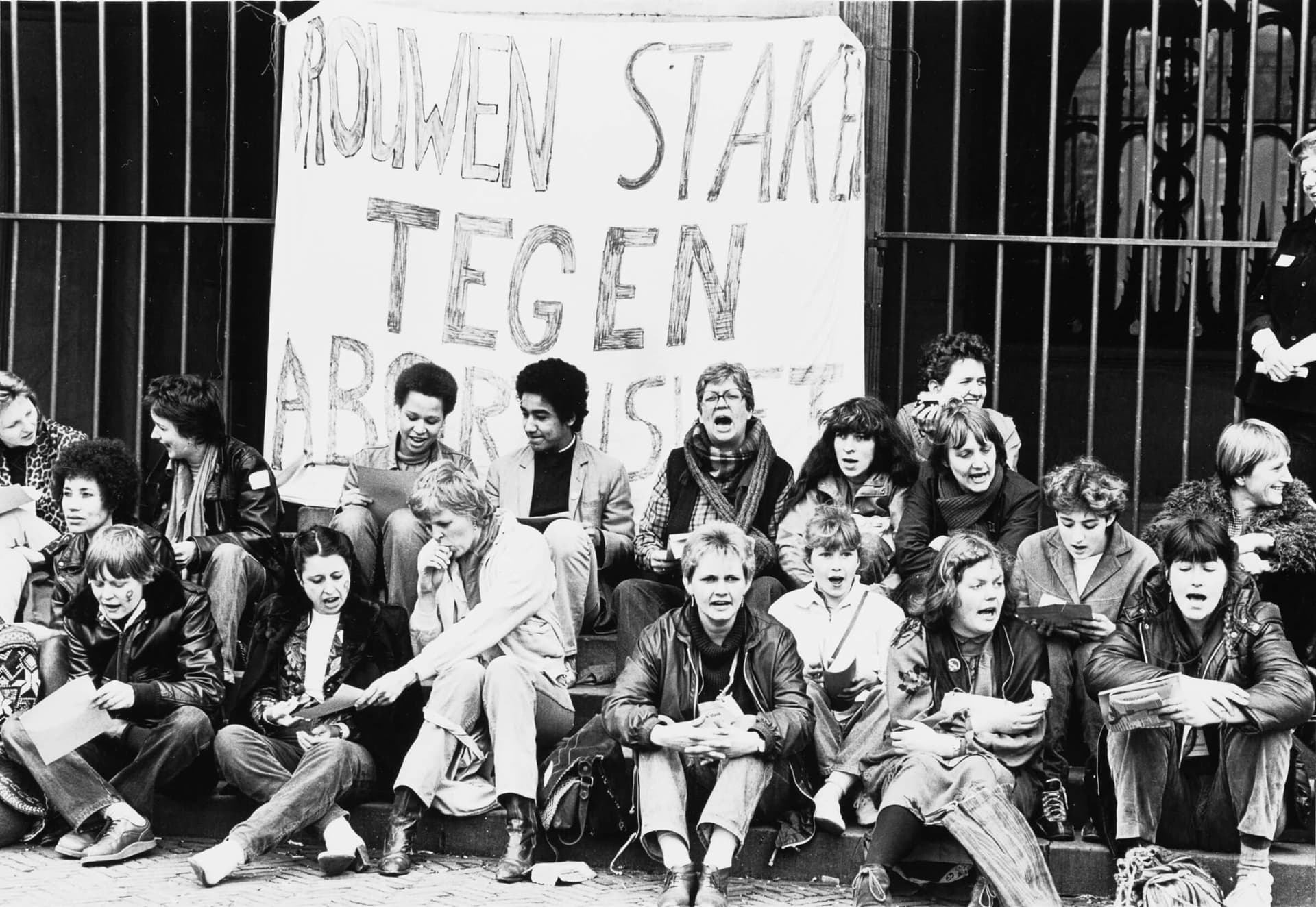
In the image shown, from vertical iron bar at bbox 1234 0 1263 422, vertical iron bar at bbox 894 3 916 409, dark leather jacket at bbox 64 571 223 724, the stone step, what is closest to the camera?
the stone step

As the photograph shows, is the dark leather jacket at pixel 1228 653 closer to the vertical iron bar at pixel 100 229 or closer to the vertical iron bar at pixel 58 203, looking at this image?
the vertical iron bar at pixel 100 229

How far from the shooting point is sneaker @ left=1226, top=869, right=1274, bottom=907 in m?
5.77

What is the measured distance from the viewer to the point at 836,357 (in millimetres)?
→ 8078

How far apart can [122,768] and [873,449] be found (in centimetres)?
301

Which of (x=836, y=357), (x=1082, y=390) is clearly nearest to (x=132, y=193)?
(x=836, y=357)

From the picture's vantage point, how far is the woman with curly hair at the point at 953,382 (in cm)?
753

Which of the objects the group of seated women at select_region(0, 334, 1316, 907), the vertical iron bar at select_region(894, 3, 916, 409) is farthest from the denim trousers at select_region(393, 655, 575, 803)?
the vertical iron bar at select_region(894, 3, 916, 409)

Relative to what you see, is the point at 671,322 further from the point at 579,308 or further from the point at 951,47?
the point at 951,47

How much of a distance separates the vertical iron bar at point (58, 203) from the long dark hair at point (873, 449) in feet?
12.8

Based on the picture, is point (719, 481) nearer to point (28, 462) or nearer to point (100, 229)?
point (28, 462)

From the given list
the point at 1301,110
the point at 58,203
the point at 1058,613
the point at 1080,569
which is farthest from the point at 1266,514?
the point at 58,203

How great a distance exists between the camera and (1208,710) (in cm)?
579

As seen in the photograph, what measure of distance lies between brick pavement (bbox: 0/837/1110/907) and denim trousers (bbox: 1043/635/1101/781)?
0.47 metres

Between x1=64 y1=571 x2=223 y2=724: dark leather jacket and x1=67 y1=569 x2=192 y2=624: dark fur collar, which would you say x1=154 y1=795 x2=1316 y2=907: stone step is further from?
x1=67 y1=569 x2=192 y2=624: dark fur collar
